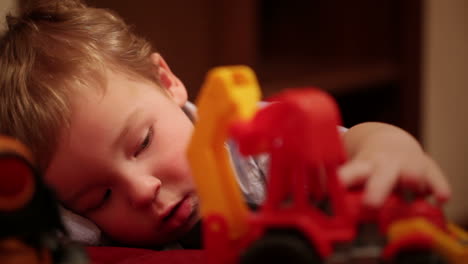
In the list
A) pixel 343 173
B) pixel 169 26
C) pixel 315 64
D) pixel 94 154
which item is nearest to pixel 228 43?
pixel 169 26

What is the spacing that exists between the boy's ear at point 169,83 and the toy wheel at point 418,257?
49cm

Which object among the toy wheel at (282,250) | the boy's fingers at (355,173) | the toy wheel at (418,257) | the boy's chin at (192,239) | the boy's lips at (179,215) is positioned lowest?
the boy's chin at (192,239)

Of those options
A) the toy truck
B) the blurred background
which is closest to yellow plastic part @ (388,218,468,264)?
the toy truck

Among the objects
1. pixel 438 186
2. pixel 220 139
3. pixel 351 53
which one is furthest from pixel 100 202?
pixel 351 53

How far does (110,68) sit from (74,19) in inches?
5.2

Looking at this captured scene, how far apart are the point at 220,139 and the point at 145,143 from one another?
24cm

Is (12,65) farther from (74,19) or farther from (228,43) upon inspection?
(228,43)

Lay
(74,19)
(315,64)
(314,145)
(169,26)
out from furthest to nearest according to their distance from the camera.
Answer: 1. (315,64)
2. (169,26)
3. (74,19)
4. (314,145)

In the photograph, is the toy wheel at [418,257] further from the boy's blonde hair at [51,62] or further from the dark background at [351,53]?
the dark background at [351,53]

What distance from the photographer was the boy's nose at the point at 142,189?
730 mm

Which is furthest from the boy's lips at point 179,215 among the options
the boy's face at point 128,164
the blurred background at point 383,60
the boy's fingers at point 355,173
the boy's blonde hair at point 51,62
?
the blurred background at point 383,60

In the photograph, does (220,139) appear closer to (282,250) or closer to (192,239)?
(282,250)

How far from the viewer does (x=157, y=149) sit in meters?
0.78

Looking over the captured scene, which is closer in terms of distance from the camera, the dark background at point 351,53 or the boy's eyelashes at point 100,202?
the boy's eyelashes at point 100,202
